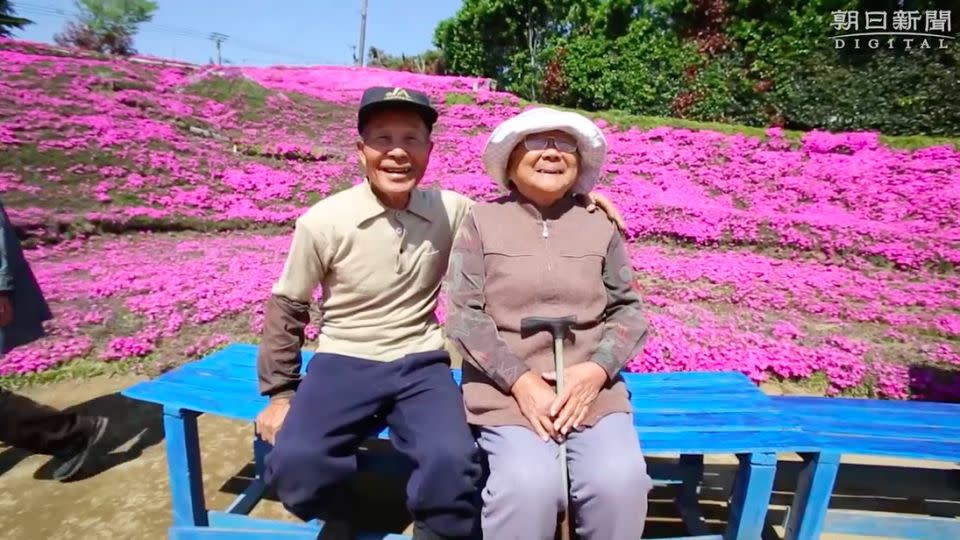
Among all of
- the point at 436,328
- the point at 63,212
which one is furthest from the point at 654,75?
the point at 436,328

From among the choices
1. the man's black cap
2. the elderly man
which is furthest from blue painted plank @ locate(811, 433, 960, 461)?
the man's black cap

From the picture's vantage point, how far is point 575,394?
2045 millimetres

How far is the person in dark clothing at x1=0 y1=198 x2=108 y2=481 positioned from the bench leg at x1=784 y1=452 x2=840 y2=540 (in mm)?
3501

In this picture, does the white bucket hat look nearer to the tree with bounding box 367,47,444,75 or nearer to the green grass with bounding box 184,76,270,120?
the green grass with bounding box 184,76,270,120

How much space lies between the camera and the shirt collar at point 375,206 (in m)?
2.34

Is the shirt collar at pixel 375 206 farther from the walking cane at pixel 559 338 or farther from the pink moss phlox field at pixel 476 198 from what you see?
the pink moss phlox field at pixel 476 198

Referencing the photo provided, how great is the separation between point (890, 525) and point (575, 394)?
1669mm

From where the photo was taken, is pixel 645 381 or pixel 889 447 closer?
pixel 889 447

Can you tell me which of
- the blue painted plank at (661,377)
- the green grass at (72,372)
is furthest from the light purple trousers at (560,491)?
the green grass at (72,372)

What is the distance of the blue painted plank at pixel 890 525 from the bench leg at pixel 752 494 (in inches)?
18.3

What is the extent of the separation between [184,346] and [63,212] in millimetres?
4742

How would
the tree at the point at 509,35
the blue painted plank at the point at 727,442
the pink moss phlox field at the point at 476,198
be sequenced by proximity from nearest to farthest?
1. the blue painted plank at the point at 727,442
2. the pink moss phlox field at the point at 476,198
3. the tree at the point at 509,35

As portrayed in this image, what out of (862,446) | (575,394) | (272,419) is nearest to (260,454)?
(272,419)

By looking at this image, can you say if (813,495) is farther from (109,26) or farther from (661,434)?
(109,26)
